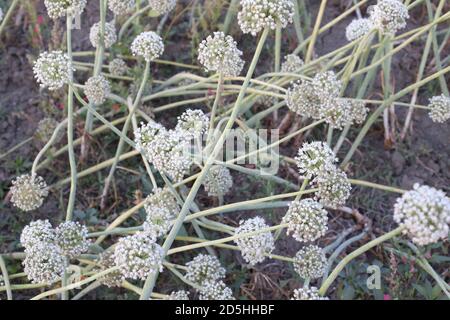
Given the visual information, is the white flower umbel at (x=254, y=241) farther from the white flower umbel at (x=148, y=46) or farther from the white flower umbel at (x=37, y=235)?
the white flower umbel at (x=148, y=46)

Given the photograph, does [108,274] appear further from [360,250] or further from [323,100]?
[323,100]

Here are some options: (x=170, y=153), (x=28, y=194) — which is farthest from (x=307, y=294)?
(x=28, y=194)

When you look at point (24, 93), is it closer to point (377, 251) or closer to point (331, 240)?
point (331, 240)

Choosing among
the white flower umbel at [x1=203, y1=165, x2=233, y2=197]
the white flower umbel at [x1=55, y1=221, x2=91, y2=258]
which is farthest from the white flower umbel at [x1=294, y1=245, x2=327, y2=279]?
the white flower umbel at [x1=55, y1=221, x2=91, y2=258]

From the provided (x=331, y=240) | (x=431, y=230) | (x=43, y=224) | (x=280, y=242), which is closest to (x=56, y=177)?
(x=43, y=224)

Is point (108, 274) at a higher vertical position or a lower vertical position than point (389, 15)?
lower

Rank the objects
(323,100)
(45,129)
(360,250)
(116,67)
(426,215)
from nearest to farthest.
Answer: (426,215) < (360,250) < (323,100) < (45,129) < (116,67)

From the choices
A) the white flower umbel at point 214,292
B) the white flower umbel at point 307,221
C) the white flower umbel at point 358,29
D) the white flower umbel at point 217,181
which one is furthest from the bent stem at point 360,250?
the white flower umbel at point 358,29
